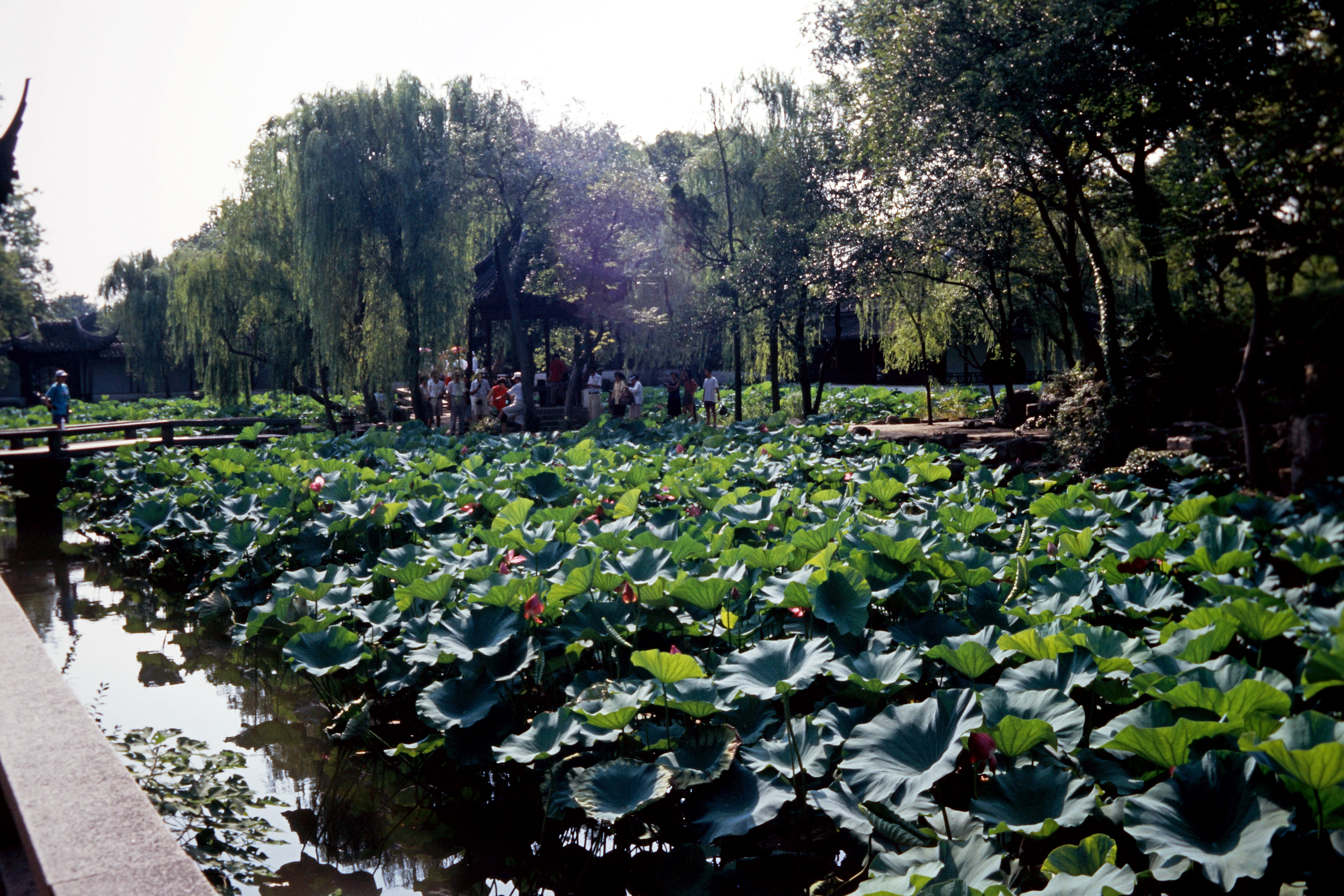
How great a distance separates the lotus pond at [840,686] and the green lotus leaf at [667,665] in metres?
0.01

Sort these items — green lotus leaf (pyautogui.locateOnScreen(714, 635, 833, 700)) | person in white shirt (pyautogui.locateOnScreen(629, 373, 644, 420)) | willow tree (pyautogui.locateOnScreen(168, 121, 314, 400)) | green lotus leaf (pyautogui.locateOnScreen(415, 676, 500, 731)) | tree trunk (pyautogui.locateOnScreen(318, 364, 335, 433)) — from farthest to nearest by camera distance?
person in white shirt (pyautogui.locateOnScreen(629, 373, 644, 420)) < willow tree (pyautogui.locateOnScreen(168, 121, 314, 400)) < tree trunk (pyautogui.locateOnScreen(318, 364, 335, 433)) < green lotus leaf (pyautogui.locateOnScreen(415, 676, 500, 731)) < green lotus leaf (pyautogui.locateOnScreen(714, 635, 833, 700))

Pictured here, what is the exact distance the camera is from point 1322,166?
37.7 inches

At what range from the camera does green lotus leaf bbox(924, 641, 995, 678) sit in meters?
2.23

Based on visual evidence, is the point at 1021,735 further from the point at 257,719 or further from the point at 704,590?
the point at 257,719

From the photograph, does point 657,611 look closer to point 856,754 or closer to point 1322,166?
point 856,754

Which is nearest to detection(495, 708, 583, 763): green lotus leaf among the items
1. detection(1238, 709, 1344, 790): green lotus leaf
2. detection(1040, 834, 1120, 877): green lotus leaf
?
detection(1040, 834, 1120, 877): green lotus leaf

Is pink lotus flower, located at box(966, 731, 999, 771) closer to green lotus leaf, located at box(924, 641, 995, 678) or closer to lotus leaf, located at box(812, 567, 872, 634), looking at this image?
green lotus leaf, located at box(924, 641, 995, 678)

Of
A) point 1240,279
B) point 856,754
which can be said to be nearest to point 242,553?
point 856,754

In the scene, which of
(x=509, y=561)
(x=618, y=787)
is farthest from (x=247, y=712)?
(x=618, y=787)

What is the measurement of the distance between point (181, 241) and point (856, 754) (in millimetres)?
39020

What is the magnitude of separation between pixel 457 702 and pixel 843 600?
128 centimetres

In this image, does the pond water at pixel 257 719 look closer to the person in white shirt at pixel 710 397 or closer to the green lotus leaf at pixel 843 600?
the green lotus leaf at pixel 843 600

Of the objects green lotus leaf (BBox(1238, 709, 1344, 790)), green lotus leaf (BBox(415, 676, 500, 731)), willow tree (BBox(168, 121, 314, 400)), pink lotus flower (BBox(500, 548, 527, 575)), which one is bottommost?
green lotus leaf (BBox(415, 676, 500, 731))

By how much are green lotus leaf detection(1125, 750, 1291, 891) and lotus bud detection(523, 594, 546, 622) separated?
6.37ft
